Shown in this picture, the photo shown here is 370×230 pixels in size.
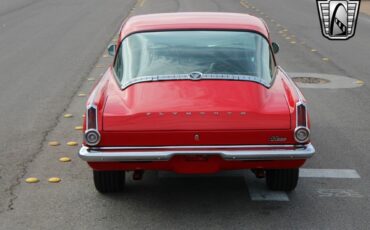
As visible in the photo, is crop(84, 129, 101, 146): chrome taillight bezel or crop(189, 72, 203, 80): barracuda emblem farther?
crop(189, 72, 203, 80): barracuda emblem

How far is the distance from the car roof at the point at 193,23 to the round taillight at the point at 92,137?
162 cm

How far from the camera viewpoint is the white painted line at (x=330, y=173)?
7.06m

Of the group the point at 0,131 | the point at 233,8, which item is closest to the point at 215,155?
the point at 0,131

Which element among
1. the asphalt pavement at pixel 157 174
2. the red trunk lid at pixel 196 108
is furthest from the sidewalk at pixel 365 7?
the red trunk lid at pixel 196 108

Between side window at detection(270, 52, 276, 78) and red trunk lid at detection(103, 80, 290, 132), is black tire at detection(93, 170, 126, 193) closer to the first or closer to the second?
red trunk lid at detection(103, 80, 290, 132)

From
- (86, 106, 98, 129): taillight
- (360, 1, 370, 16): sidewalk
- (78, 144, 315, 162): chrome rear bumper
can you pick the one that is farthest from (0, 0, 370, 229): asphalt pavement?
(360, 1, 370, 16): sidewalk

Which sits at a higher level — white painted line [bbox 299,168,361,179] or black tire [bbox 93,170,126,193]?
black tire [bbox 93,170,126,193]

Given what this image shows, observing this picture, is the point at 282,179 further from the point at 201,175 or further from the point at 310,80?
the point at 310,80

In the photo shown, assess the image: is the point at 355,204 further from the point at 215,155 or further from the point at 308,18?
the point at 308,18

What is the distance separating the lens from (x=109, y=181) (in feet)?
20.9

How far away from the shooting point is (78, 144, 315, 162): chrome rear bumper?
18.7 feet

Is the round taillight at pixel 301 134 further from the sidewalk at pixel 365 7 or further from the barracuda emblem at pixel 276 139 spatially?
the sidewalk at pixel 365 7

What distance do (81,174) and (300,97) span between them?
7.79 feet

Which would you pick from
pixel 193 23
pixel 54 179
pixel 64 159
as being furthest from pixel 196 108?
pixel 64 159
